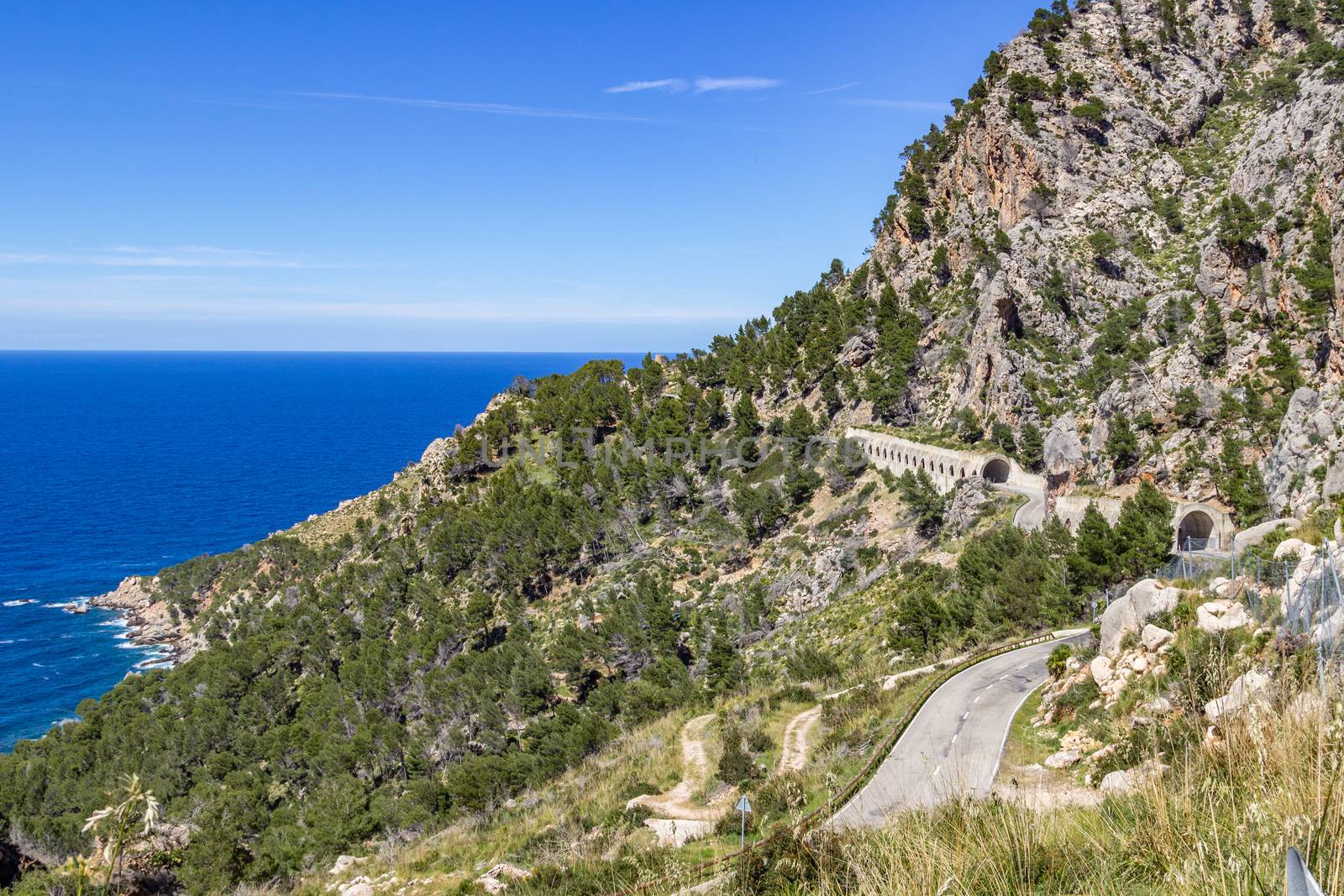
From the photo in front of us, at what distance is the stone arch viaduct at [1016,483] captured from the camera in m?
33.4

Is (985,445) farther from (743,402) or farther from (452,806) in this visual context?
(452,806)

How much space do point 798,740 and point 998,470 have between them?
30.5 meters

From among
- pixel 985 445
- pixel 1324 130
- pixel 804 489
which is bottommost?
pixel 804 489

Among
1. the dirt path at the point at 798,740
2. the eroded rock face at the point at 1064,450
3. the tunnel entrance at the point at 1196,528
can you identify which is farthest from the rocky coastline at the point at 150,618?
the tunnel entrance at the point at 1196,528

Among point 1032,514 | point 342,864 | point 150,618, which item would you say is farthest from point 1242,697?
point 150,618

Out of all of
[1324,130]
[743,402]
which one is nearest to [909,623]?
[743,402]

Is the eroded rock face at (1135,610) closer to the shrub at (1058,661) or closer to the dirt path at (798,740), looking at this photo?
the shrub at (1058,661)

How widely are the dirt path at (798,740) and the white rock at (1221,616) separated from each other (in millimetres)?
10869

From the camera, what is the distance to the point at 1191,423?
4038 centimetres

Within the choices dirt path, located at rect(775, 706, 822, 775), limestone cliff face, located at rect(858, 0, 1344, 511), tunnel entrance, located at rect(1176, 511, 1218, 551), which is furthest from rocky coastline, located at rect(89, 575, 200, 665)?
tunnel entrance, located at rect(1176, 511, 1218, 551)

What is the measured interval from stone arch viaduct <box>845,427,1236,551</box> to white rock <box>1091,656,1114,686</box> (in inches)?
508

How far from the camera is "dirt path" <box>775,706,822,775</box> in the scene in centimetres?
2247

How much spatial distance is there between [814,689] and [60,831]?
3499 cm

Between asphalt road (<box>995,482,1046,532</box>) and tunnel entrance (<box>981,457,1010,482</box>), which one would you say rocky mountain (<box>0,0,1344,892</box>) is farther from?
asphalt road (<box>995,482,1046,532</box>)
